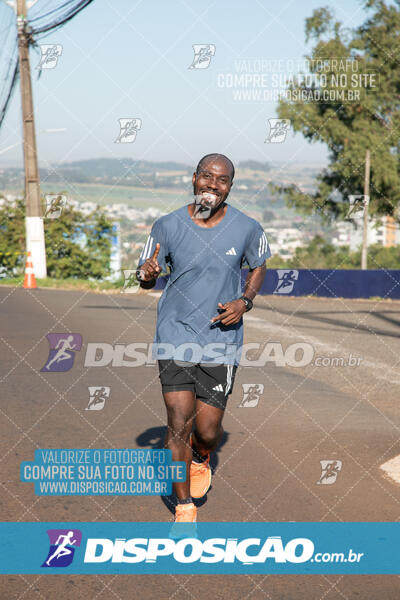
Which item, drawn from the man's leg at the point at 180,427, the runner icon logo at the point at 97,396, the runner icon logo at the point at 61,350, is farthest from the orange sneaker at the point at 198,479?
the runner icon logo at the point at 61,350

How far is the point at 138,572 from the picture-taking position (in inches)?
149

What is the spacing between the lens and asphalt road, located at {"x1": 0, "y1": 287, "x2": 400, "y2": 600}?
3.67m

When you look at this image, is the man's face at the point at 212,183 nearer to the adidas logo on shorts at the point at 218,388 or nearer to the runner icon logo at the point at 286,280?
the adidas logo on shorts at the point at 218,388

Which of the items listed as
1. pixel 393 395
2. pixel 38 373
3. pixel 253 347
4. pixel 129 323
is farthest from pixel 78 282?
pixel 393 395

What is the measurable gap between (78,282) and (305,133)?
20.4m

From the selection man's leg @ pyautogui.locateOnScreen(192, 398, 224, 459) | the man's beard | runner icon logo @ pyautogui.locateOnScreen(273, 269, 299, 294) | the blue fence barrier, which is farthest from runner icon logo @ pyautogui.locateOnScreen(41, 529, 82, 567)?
the blue fence barrier

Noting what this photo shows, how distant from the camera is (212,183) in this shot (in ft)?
14.4

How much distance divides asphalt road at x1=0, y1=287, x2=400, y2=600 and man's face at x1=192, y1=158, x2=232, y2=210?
1774mm

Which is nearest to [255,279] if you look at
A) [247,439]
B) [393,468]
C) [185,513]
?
[185,513]

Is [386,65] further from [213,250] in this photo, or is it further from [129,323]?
[213,250]

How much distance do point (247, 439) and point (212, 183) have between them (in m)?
2.60

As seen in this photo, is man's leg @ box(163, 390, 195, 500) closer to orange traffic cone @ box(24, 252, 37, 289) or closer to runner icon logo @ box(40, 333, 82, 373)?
runner icon logo @ box(40, 333, 82, 373)

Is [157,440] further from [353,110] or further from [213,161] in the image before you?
[353,110]

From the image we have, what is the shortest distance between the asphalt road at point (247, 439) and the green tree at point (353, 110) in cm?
2992
